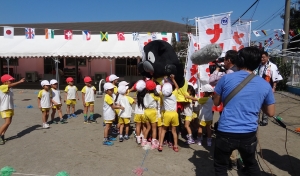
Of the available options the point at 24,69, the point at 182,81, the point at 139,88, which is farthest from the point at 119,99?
the point at 24,69

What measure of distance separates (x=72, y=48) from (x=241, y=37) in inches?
426

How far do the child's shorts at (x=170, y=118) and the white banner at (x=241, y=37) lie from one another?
8.32 feet

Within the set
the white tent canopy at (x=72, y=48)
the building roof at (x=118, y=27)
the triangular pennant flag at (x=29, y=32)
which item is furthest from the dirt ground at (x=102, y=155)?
the building roof at (x=118, y=27)

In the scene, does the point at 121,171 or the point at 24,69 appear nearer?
the point at 121,171

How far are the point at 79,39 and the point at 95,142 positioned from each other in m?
11.7

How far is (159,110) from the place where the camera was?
509 cm

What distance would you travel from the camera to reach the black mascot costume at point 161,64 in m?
5.50

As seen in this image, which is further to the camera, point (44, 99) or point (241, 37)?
point (44, 99)

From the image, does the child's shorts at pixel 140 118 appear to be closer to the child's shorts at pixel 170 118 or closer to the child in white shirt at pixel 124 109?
the child in white shirt at pixel 124 109

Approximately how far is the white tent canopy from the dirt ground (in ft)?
25.1

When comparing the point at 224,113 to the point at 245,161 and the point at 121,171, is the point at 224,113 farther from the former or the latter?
the point at 121,171

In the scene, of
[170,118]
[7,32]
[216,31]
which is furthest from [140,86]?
[7,32]

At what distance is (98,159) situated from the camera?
177 inches

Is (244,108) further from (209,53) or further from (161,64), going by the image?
(161,64)
